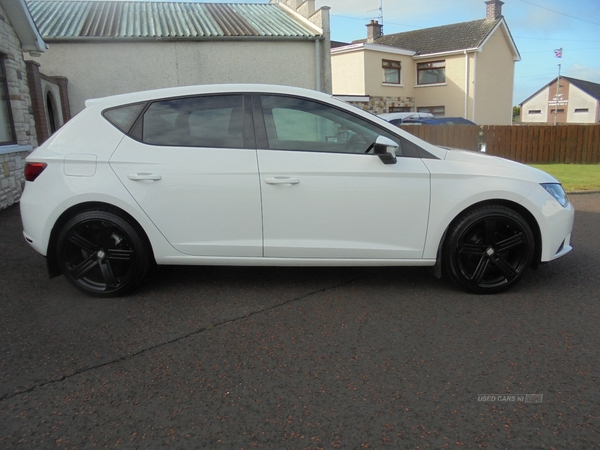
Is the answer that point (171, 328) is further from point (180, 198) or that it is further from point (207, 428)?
point (207, 428)

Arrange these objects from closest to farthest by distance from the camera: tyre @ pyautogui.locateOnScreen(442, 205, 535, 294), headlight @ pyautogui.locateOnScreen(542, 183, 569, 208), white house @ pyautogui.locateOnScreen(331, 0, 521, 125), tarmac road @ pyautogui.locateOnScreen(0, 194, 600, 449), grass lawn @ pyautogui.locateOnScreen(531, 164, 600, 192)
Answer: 1. tarmac road @ pyautogui.locateOnScreen(0, 194, 600, 449)
2. tyre @ pyautogui.locateOnScreen(442, 205, 535, 294)
3. headlight @ pyautogui.locateOnScreen(542, 183, 569, 208)
4. grass lawn @ pyautogui.locateOnScreen(531, 164, 600, 192)
5. white house @ pyautogui.locateOnScreen(331, 0, 521, 125)

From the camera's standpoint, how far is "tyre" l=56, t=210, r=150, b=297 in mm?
3977

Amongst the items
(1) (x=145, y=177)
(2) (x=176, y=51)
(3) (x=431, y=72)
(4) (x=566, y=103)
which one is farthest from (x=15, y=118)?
(4) (x=566, y=103)

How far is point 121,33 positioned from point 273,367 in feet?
46.2

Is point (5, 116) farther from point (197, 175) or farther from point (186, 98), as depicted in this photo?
point (197, 175)

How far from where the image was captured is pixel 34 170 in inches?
157

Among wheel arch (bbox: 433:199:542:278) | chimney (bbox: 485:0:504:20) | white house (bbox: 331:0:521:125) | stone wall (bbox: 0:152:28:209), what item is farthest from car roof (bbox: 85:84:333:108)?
chimney (bbox: 485:0:504:20)

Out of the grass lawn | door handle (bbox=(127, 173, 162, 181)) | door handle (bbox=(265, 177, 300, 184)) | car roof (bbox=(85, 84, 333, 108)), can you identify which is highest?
car roof (bbox=(85, 84, 333, 108))

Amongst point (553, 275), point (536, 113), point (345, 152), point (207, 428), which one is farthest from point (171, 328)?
point (536, 113)

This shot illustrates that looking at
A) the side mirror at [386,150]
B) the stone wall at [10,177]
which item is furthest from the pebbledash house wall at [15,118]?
the side mirror at [386,150]

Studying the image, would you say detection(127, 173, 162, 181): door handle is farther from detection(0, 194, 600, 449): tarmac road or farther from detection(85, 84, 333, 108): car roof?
detection(0, 194, 600, 449): tarmac road

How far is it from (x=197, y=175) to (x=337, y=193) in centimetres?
111

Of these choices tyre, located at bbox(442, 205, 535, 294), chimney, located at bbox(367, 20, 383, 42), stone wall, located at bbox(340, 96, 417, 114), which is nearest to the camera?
tyre, located at bbox(442, 205, 535, 294)

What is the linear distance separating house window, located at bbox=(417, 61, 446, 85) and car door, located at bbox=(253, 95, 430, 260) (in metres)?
29.8
